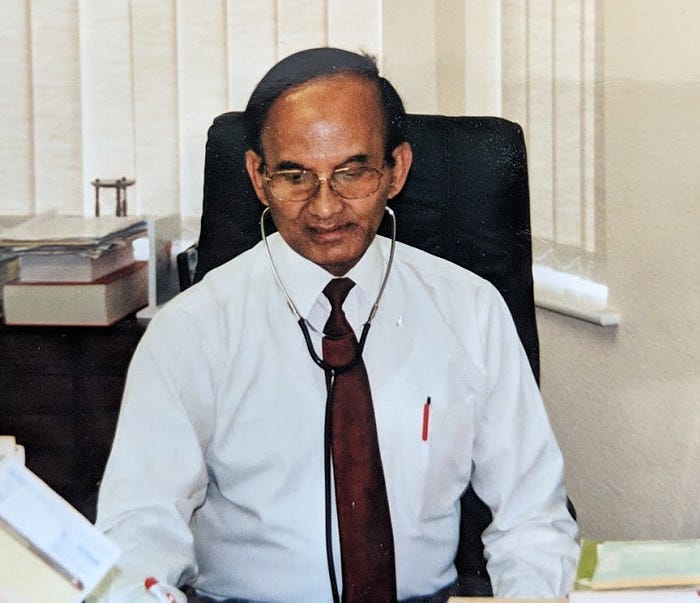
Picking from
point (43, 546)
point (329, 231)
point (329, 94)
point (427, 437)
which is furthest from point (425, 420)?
point (43, 546)

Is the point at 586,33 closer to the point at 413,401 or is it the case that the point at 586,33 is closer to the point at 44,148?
the point at 413,401

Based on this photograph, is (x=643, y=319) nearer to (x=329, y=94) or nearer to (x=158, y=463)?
(x=329, y=94)

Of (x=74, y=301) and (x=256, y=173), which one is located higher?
(x=256, y=173)

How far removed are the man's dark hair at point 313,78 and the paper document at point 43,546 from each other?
0.46 m

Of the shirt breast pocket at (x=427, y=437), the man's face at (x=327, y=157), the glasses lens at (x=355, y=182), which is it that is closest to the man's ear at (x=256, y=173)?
the man's face at (x=327, y=157)

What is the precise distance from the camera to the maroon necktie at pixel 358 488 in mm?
1104

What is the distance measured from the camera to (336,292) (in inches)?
44.5

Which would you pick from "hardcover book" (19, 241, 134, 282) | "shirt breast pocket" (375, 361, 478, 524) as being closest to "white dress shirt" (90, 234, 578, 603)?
"shirt breast pocket" (375, 361, 478, 524)

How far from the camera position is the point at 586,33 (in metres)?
1.23

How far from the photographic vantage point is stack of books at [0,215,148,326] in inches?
46.0

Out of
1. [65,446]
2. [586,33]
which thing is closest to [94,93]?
[65,446]

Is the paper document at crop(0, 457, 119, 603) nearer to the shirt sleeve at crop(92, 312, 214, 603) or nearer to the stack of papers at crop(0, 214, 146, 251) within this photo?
the shirt sleeve at crop(92, 312, 214, 603)

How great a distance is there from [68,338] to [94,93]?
274 mm

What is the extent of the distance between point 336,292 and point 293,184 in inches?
4.9
